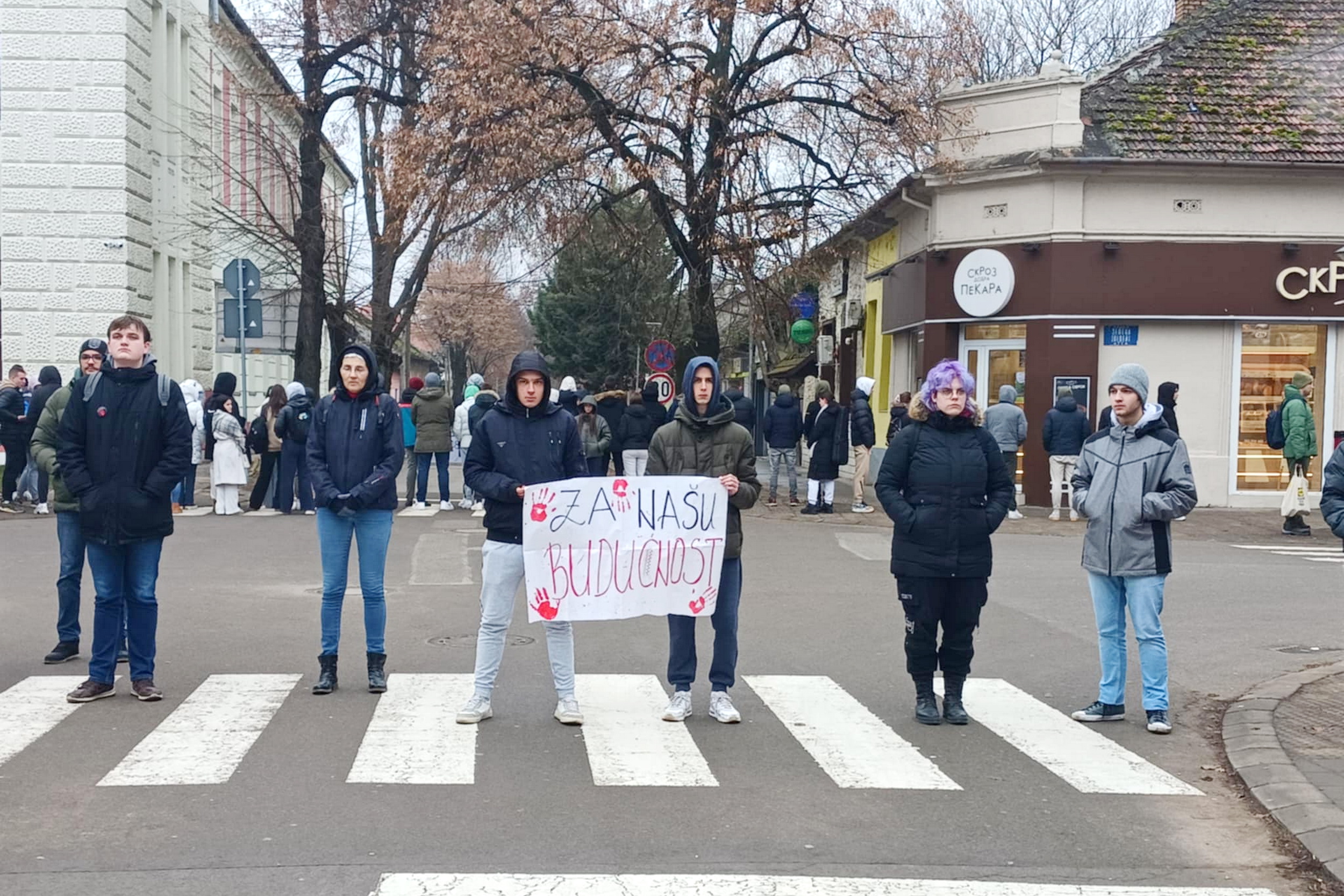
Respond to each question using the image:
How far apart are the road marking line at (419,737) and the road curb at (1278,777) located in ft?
10.9

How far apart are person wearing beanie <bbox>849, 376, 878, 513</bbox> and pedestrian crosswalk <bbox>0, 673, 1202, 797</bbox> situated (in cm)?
1258

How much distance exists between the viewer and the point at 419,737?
7.43 meters

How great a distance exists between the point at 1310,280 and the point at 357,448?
756 inches

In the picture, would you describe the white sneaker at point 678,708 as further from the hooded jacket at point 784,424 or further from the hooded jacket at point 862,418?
the hooded jacket at point 784,424

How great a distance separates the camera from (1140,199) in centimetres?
2373

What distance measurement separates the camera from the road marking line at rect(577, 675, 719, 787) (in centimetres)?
674

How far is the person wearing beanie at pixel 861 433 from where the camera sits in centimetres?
2166

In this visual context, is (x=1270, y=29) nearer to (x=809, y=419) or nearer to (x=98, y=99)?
(x=809, y=419)

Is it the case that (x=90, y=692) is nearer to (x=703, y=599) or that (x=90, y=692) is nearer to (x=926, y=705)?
(x=703, y=599)

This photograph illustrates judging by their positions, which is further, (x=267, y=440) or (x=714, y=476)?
(x=267, y=440)

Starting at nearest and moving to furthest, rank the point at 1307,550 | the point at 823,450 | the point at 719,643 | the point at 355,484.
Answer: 1. the point at 719,643
2. the point at 355,484
3. the point at 1307,550
4. the point at 823,450

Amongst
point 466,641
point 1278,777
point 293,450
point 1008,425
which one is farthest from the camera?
point 1008,425

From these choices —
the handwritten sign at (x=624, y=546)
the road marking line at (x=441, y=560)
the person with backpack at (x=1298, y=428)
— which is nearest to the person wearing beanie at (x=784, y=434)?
the road marking line at (x=441, y=560)

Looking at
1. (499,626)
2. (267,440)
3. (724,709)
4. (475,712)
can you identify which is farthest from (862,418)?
(475,712)
